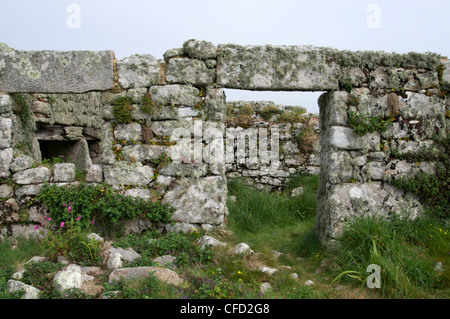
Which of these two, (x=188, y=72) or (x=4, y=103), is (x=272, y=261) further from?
(x=4, y=103)

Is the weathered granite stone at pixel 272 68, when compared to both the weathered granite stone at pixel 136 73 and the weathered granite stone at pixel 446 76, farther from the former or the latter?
the weathered granite stone at pixel 446 76

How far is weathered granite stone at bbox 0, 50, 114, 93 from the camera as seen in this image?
13.9 feet

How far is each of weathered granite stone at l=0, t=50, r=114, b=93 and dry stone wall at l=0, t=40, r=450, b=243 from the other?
0.01 metres

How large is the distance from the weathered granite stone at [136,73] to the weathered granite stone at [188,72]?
196mm

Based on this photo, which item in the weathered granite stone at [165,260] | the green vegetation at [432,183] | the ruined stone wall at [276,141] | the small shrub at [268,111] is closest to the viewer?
the weathered granite stone at [165,260]

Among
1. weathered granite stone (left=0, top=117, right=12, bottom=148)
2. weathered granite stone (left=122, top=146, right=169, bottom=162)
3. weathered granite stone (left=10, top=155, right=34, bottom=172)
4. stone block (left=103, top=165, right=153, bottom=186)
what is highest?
weathered granite stone (left=0, top=117, right=12, bottom=148)

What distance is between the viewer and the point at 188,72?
14.2ft

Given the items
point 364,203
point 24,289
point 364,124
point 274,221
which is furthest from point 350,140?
point 24,289

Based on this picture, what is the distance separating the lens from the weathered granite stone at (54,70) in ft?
13.9

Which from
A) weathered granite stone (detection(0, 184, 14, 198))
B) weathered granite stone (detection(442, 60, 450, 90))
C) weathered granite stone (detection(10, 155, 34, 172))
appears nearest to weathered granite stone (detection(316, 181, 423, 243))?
weathered granite stone (detection(442, 60, 450, 90))

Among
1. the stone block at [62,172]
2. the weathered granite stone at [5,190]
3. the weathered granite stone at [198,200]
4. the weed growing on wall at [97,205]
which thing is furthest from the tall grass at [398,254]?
the weathered granite stone at [5,190]

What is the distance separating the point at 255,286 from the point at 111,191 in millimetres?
2135

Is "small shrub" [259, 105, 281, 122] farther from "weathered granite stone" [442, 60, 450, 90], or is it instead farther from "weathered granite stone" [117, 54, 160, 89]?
"weathered granite stone" [117, 54, 160, 89]
